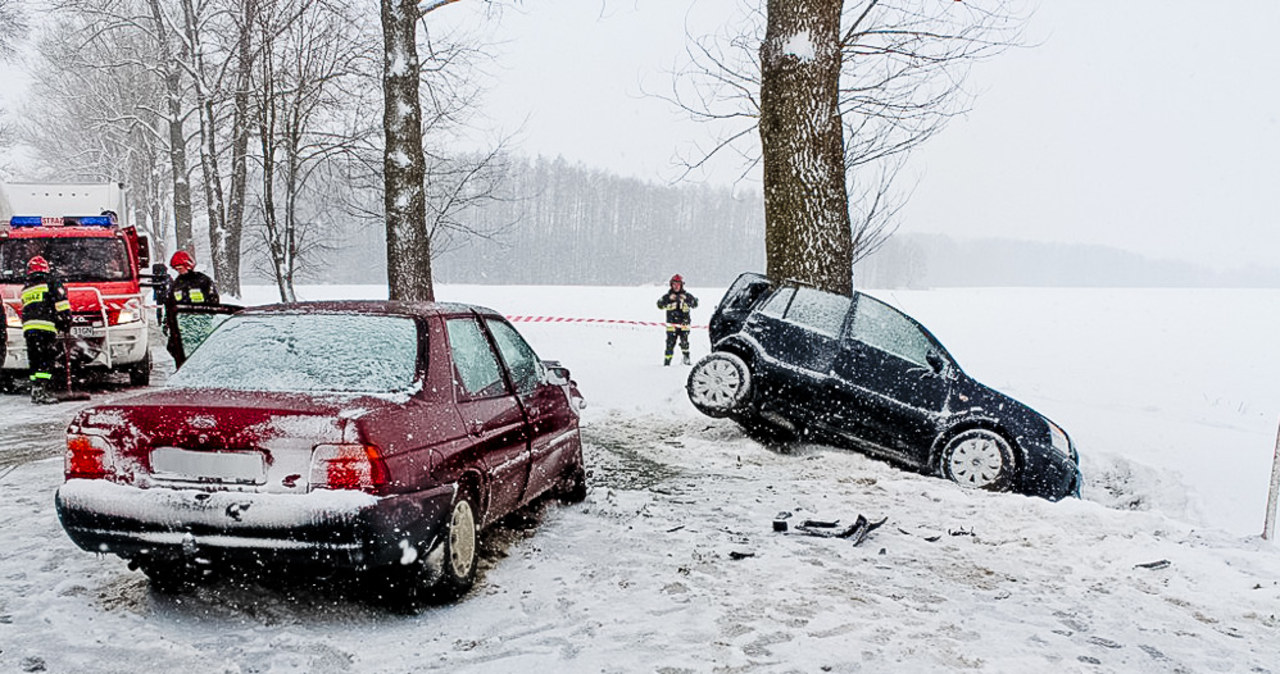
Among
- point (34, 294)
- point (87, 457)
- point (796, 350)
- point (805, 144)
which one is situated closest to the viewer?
point (87, 457)

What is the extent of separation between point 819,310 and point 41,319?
920 cm

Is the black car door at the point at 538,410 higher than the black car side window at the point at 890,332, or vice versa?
the black car side window at the point at 890,332

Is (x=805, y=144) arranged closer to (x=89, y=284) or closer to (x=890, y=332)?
(x=890, y=332)

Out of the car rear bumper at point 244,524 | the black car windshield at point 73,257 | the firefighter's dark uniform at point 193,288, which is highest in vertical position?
the black car windshield at point 73,257

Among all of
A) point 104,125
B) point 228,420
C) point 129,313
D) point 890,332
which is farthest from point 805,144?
point 104,125

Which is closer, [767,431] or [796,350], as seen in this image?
[796,350]

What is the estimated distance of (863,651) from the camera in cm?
381

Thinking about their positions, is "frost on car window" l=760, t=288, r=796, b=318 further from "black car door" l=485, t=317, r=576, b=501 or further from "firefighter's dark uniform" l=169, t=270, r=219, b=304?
"firefighter's dark uniform" l=169, t=270, r=219, b=304

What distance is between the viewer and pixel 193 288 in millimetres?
10906

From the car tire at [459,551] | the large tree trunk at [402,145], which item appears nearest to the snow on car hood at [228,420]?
the car tire at [459,551]

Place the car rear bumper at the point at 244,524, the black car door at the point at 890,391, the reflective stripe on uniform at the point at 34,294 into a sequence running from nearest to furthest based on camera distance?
the car rear bumper at the point at 244,524 → the black car door at the point at 890,391 → the reflective stripe on uniform at the point at 34,294

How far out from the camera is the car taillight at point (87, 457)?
3898 mm

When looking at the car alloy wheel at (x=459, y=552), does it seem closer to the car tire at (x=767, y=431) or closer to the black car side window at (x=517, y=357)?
the black car side window at (x=517, y=357)

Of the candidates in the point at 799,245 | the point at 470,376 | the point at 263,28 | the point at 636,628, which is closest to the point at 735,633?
the point at 636,628
